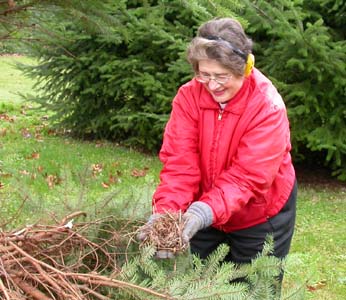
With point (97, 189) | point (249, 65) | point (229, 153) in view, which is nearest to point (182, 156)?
point (229, 153)

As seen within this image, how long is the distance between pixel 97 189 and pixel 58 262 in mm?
2640

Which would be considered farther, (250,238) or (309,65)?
(309,65)

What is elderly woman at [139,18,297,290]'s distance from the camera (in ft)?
8.20

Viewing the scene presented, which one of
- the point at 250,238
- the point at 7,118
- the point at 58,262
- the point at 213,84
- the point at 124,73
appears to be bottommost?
the point at 7,118

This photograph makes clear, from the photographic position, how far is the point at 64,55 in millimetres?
9352

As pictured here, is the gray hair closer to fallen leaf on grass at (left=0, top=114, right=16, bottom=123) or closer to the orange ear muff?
the orange ear muff

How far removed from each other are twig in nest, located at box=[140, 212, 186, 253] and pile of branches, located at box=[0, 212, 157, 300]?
153 mm

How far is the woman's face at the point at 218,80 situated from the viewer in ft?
8.21

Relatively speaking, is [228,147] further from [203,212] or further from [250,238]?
[250,238]

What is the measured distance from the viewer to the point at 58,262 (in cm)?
224

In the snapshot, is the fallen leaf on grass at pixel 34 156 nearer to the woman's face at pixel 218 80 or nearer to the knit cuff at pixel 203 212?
the woman's face at pixel 218 80

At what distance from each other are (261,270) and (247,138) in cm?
57

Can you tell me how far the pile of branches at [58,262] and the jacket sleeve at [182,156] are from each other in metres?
0.36

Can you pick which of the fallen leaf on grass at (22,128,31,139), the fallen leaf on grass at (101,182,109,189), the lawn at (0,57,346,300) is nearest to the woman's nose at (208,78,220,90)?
the lawn at (0,57,346,300)
